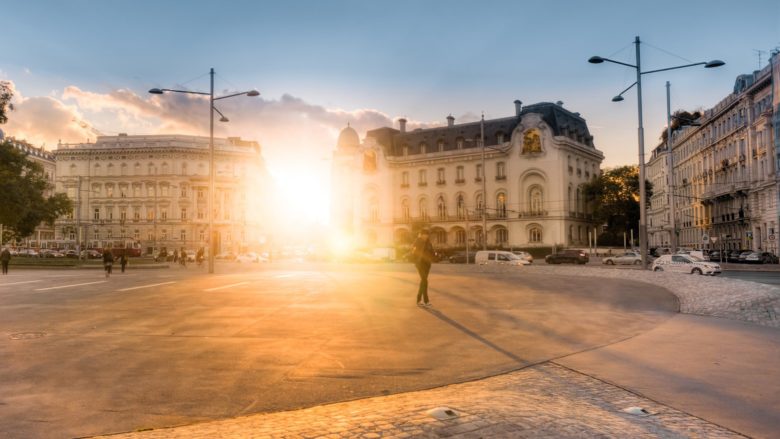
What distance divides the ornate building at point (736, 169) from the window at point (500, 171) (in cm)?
2081

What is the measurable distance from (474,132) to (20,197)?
56392 mm

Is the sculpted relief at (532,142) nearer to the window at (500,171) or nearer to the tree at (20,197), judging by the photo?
the window at (500,171)

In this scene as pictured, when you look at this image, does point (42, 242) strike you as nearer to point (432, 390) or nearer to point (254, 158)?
point (254, 158)

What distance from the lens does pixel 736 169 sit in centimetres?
6700

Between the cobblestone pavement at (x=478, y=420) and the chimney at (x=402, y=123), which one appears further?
the chimney at (x=402, y=123)

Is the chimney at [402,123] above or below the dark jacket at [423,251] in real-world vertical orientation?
above

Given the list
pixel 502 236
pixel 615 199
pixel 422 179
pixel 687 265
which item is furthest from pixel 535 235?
pixel 687 265

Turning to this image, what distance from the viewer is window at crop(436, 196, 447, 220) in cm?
8106

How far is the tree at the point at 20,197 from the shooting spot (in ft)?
134

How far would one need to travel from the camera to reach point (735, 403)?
5.14m

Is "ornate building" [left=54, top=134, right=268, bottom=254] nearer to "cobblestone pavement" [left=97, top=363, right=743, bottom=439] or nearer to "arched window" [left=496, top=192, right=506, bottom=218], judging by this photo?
"arched window" [left=496, top=192, right=506, bottom=218]

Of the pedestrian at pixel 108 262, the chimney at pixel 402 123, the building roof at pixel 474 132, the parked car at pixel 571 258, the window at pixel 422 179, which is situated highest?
the chimney at pixel 402 123

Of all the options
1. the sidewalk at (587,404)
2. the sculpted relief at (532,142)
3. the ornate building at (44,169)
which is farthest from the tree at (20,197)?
the ornate building at (44,169)

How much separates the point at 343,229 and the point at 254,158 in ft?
99.2
